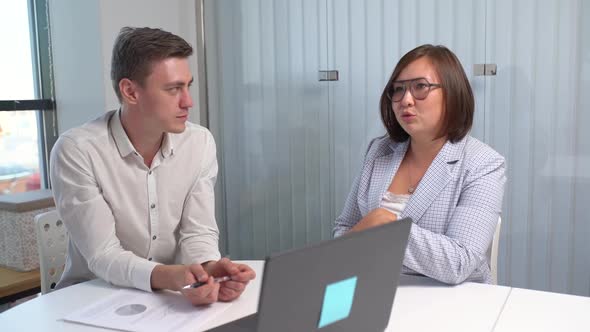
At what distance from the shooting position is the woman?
60.1 inches

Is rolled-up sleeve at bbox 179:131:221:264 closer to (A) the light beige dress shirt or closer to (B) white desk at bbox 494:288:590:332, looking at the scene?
(A) the light beige dress shirt

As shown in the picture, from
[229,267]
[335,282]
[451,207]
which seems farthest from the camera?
[451,207]

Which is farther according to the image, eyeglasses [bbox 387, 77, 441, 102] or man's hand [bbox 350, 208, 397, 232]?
eyeglasses [bbox 387, 77, 441, 102]

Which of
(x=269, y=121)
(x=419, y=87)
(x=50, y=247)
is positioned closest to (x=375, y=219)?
(x=419, y=87)

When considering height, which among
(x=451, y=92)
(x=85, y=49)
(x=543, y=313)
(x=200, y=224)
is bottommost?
(x=543, y=313)

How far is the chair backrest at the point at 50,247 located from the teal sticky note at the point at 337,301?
112cm

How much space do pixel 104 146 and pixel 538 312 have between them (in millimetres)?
1231

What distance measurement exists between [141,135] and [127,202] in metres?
0.21

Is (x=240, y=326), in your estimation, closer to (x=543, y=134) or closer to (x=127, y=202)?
(x=127, y=202)

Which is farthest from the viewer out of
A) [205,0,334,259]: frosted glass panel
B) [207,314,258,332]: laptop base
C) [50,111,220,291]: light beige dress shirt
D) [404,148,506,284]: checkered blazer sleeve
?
[205,0,334,259]: frosted glass panel

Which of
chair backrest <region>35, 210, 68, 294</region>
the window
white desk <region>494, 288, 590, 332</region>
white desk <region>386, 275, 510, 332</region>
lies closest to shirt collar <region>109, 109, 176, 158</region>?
chair backrest <region>35, 210, 68, 294</region>

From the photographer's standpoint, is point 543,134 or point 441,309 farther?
point 543,134

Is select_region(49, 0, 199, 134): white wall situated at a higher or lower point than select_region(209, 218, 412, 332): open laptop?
higher

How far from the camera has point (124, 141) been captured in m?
1.73
